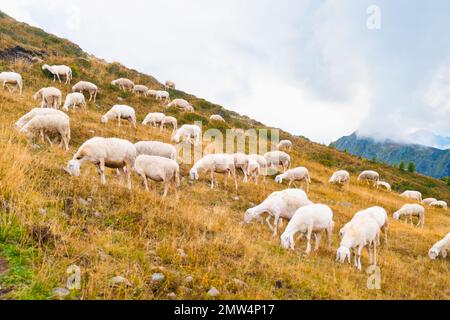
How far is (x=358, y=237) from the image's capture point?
10.7m

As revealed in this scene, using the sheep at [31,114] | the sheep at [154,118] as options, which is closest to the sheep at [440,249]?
the sheep at [31,114]

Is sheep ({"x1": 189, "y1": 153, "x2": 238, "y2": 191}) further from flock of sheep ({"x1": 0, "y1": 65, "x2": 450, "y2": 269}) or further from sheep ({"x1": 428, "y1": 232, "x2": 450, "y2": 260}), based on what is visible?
sheep ({"x1": 428, "y1": 232, "x2": 450, "y2": 260})

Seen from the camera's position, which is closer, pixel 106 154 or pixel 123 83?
pixel 106 154

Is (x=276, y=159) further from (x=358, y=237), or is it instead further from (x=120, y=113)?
(x=358, y=237)

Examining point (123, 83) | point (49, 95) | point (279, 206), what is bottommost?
point (279, 206)

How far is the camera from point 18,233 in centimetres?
572

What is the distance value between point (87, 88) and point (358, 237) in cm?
2449

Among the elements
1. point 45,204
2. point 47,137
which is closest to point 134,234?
point 45,204

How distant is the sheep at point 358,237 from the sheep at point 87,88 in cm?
2382

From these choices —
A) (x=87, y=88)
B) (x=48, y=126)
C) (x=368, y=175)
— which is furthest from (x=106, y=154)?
(x=368, y=175)

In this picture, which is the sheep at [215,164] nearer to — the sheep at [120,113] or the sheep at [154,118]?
the sheep at [120,113]

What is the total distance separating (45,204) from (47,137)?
8.13 metres

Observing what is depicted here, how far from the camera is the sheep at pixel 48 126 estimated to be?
13859mm
